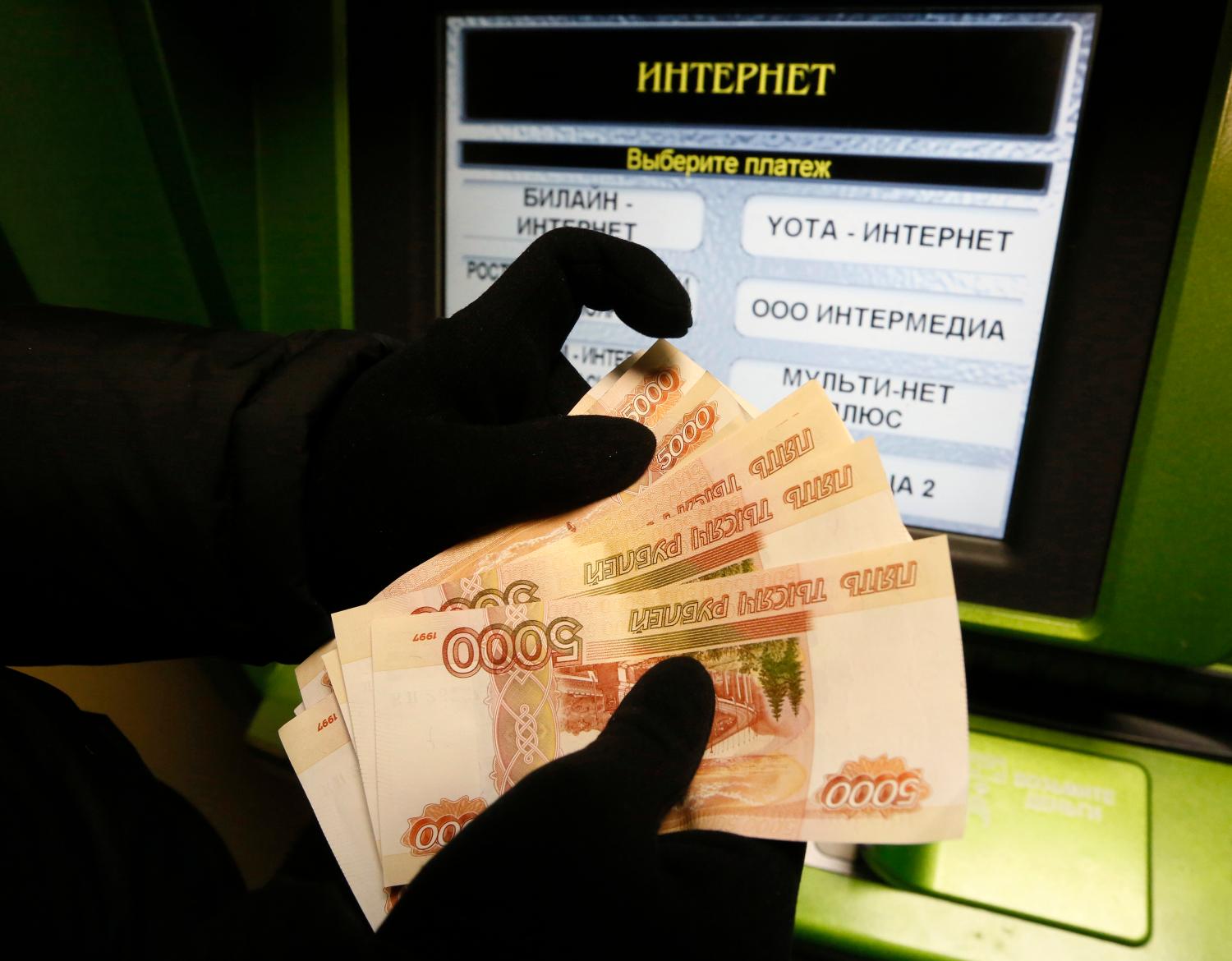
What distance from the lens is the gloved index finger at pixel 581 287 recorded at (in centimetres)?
84

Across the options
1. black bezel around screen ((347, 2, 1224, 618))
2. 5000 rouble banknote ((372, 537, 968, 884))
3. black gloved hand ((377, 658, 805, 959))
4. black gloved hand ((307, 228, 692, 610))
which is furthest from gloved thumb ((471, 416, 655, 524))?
black bezel around screen ((347, 2, 1224, 618))

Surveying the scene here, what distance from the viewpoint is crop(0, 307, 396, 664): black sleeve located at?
819 millimetres

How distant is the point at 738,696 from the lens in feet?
2.70

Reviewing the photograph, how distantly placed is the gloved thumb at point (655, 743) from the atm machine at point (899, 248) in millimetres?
427

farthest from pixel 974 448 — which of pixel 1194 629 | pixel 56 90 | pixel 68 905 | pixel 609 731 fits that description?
pixel 56 90

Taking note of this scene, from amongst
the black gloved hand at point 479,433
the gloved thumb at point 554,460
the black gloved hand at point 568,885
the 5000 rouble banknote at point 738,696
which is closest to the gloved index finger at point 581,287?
the black gloved hand at point 479,433

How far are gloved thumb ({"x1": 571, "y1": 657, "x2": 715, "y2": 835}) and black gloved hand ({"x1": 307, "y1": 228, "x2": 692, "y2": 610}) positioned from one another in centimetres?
20

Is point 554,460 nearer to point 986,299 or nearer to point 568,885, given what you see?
point 568,885

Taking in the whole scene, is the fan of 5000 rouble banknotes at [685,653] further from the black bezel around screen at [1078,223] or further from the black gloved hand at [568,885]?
the black bezel around screen at [1078,223]

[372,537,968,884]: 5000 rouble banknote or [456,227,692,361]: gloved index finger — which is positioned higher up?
[456,227,692,361]: gloved index finger

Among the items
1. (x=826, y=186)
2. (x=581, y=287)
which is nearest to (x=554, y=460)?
(x=581, y=287)

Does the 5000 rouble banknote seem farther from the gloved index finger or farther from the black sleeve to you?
the gloved index finger

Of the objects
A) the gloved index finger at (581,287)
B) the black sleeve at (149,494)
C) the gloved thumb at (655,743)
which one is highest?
the gloved index finger at (581,287)

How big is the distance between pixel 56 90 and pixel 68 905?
93 centimetres
